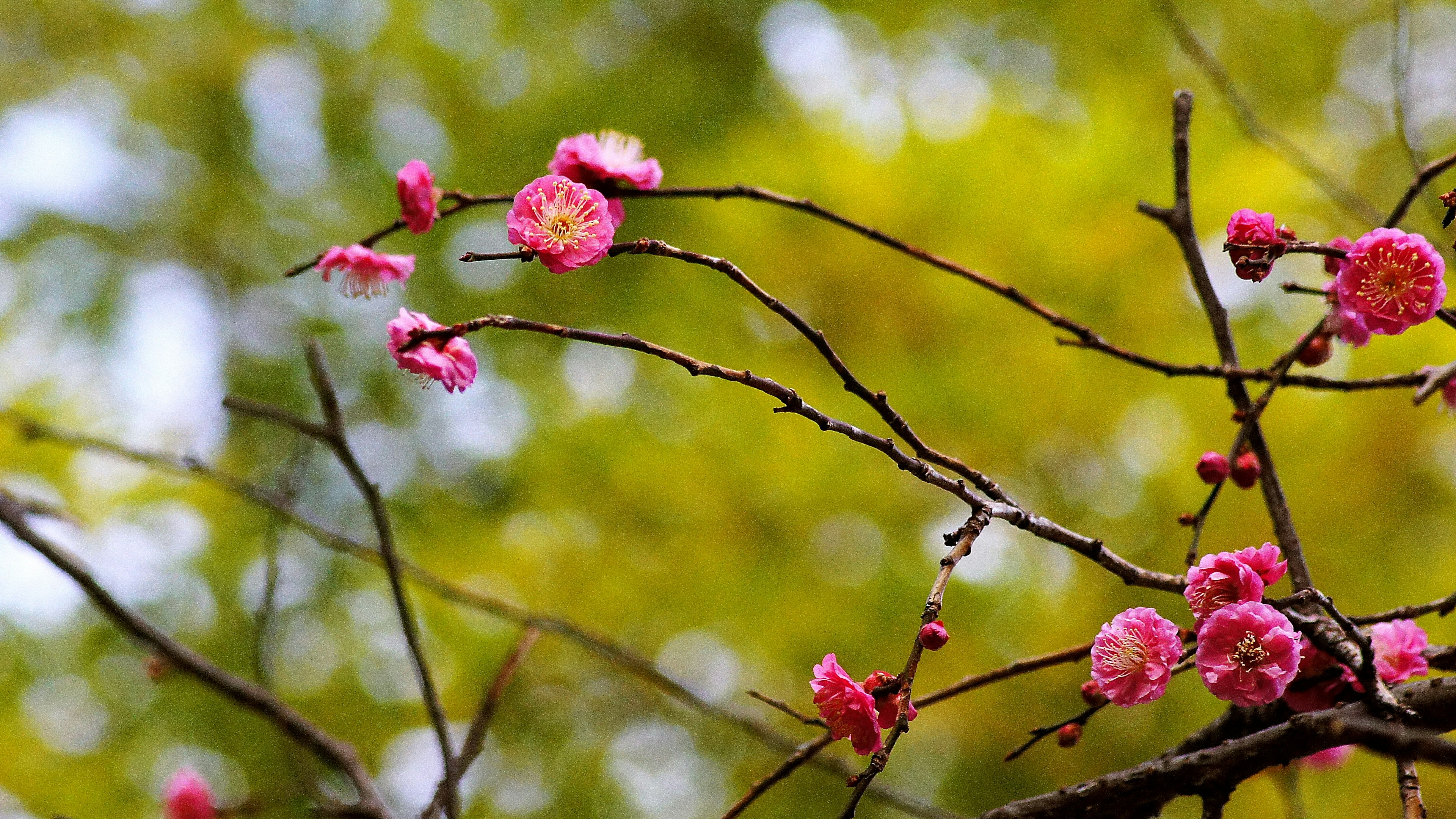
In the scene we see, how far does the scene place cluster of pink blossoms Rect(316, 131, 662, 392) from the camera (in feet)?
1.76

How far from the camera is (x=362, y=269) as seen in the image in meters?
0.65

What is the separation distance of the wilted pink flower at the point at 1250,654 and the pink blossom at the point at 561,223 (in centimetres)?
37

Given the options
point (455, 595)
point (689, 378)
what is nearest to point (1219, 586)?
point (455, 595)

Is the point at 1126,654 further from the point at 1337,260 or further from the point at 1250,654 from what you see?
the point at 1337,260

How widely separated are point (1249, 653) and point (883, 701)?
18 cm

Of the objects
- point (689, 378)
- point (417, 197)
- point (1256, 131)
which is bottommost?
point (417, 197)

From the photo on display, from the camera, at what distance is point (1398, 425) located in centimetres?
185

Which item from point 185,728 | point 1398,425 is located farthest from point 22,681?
point 1398,425

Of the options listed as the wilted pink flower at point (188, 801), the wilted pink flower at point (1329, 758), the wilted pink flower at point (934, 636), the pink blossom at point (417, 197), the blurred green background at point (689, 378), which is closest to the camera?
the wilted pink flower at point (934, 636)

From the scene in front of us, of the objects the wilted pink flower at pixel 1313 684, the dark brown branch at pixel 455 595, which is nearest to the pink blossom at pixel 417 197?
the dark brown branch at pixel 455 595

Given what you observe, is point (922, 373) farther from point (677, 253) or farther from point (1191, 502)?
point (677, 253)

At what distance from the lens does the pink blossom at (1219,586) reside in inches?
20.9

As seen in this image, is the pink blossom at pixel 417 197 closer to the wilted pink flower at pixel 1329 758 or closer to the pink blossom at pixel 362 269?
the pink blossom at pixel 362 269

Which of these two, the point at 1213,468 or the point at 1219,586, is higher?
the point at 1213,468
